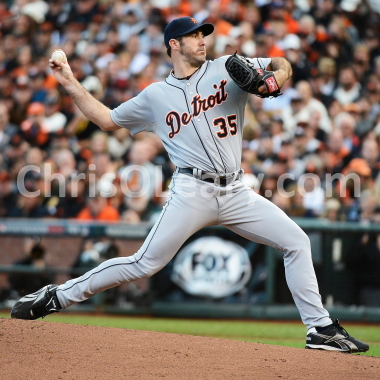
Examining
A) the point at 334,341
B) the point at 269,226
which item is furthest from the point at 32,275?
the point at 334,341

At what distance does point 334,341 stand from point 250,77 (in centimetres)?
170

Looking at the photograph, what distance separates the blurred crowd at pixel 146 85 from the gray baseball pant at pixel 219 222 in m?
3.74

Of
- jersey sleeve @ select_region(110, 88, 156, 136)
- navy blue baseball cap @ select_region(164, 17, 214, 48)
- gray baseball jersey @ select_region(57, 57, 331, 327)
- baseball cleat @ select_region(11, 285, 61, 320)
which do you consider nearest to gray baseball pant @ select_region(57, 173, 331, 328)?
gray baseball jersey @ select_region(57, 57, 331, 327)

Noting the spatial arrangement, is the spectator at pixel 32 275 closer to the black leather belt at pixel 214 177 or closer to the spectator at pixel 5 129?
the spectator at pixel 5 129

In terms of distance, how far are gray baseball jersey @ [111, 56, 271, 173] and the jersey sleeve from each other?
0.09 ft

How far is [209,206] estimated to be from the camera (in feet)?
13.2

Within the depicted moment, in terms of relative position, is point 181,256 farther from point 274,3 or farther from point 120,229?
point 274,3

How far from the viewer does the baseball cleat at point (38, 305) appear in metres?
4.25

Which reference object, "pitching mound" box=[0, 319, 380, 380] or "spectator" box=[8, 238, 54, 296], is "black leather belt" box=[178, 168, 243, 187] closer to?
"pitching mound" box=[0, 319, 380, 380]

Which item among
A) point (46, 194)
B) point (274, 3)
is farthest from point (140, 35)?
point (46, 194)

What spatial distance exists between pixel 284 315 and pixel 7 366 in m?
4.78

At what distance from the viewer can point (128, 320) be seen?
741 centimetres

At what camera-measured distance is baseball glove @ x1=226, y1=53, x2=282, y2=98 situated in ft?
12.3

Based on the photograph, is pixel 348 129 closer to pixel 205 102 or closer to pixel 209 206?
pixel 205 102
